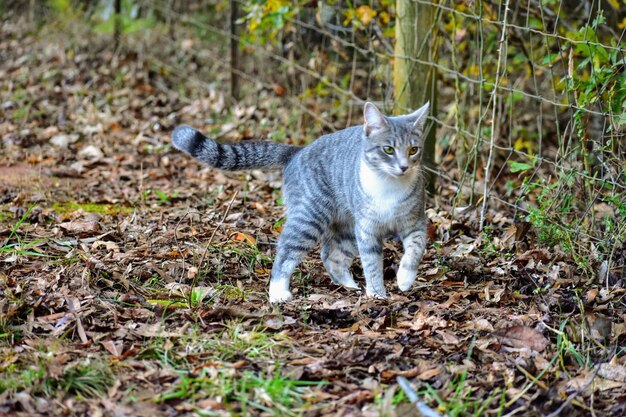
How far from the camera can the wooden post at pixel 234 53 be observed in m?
9.27

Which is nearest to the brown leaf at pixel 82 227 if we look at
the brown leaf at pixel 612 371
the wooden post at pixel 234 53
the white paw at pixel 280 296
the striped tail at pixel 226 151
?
the striped tail at pixel 226 151

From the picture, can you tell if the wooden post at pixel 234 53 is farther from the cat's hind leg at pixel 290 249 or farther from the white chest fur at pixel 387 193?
the white chest fur at pixel 387 193

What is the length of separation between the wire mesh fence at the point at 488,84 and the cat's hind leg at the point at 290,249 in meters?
1.31

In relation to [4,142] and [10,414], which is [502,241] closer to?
[10,414]

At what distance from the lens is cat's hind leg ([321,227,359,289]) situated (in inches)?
215

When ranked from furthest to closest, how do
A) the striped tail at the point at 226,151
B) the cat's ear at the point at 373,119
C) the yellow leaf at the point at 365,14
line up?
1. the yellow leaf at the point at 365,14
2. the striped tail at the point at 226,151
3. the cat's ear at the point at 373,119

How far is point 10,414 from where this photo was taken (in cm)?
331

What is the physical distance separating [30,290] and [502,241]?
3.19 m

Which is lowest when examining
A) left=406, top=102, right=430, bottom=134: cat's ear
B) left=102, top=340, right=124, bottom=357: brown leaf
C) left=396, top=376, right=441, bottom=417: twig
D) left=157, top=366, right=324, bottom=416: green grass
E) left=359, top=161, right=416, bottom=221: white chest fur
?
left=102, top=340, right=124, bottom=357: brown leaf

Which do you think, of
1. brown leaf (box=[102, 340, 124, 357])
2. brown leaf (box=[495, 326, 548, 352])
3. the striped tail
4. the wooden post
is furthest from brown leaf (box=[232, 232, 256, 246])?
the wooden post

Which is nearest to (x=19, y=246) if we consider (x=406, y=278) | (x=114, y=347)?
(x=114, y=347)

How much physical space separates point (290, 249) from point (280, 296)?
1.35 ft

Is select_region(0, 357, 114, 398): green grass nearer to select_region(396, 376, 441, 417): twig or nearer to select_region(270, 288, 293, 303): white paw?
select_region(396, 376, 441, 417): twig

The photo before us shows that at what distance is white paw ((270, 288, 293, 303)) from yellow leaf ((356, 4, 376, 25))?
10.6 feet
